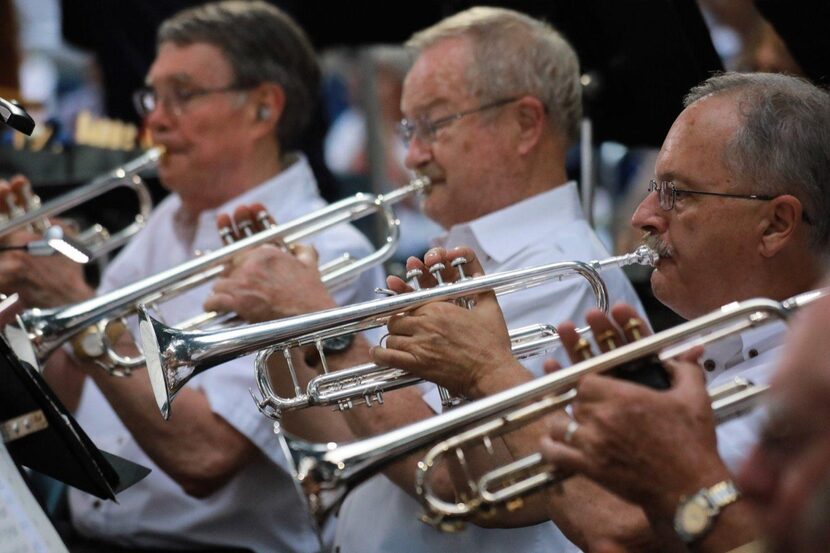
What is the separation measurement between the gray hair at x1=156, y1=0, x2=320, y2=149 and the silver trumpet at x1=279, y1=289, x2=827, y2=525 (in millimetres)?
2152

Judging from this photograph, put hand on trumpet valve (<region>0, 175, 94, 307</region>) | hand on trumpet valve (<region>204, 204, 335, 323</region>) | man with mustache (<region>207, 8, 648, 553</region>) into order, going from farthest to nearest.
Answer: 1. hand on trumpet valve (<region>0, 175, 94, 307</region>)
2. hand on trumpet valve (<region>204, 204, 335, 323</region>)
3. man with mustache (<region>207, 8, 648, 553</region>)

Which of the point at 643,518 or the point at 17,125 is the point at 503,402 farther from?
the point at 17,125

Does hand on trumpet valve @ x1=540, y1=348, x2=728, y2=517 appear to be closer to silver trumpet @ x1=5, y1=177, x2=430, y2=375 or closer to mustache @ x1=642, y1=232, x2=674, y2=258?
mustache @ x1=642, y1=232, x2=674, y2=258

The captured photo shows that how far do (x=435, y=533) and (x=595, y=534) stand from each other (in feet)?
2.07

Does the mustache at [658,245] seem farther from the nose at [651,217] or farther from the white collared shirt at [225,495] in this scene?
the white collared shirt at [225,495]

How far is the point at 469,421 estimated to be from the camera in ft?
5.62

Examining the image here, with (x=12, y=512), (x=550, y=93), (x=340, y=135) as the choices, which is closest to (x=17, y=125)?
(x=12, y=512)

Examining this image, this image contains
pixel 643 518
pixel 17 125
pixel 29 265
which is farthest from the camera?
pixel 29 265

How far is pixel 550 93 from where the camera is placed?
10.0 ft

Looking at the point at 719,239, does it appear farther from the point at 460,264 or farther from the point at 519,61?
the point at 519,61

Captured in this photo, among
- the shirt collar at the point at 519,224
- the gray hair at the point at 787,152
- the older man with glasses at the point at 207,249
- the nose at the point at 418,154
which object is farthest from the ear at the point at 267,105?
the gray hair at the point at 787,152

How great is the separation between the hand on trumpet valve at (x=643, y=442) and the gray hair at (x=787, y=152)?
25.3 inches

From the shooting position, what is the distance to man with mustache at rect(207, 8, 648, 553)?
8.67 ft

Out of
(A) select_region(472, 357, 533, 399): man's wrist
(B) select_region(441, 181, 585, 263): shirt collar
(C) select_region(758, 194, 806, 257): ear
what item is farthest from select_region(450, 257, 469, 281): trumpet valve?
(C) select_region(758, 194, 806, 257): ear
